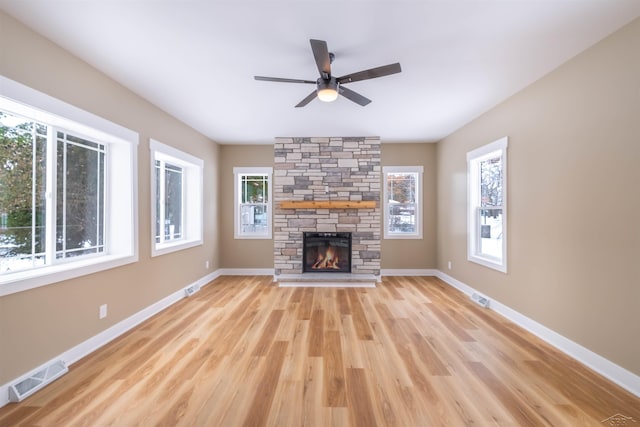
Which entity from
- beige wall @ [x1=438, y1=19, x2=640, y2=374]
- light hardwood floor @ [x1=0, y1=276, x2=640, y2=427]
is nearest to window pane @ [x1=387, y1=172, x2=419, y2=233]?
beige wall @ [x1=438, y1=19, x2=640, y2=374]

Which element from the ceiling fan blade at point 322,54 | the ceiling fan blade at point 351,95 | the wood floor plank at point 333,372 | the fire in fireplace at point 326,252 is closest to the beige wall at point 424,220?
the fire in fireplace at point 326,252

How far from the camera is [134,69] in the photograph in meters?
2.75

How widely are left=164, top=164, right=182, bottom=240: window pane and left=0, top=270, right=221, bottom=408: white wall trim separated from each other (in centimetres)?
96

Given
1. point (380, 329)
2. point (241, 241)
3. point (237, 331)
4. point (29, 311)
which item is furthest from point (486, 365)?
point (241, 241)

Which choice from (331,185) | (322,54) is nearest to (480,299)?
(331,185)

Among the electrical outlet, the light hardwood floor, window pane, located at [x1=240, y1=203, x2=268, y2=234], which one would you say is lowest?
the light hardwood floor

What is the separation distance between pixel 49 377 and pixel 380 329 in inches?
115

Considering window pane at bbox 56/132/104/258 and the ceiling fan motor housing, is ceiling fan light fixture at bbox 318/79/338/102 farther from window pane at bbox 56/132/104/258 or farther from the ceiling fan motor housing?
window pane at bbox 56/132/104/258

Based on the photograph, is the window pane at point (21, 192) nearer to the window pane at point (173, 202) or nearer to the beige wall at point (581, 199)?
the window pane at point (173, 202)

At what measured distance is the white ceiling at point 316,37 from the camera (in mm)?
1940

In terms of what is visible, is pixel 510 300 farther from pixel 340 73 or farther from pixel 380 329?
pixel 340 73

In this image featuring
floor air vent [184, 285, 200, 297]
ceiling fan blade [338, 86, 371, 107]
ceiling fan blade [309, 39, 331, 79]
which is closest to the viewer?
ceiling fan blade [309, 39, 331, 79]

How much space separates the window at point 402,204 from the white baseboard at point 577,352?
2248 millimetres

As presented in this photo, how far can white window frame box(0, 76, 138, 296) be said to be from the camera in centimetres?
207
